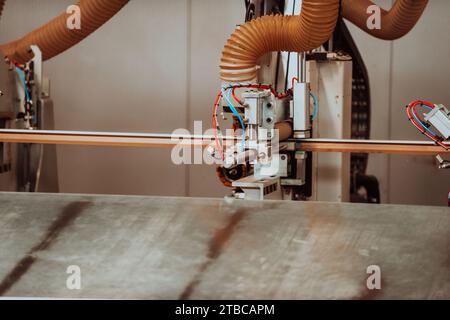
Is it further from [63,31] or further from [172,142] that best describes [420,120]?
[63,31]

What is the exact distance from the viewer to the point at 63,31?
3.67 metres

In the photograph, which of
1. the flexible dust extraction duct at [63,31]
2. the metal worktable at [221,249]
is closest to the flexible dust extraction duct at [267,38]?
the flexible dust extraction duct at [63,31]

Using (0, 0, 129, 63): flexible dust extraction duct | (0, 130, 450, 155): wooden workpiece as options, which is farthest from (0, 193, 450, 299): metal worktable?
(0, 0, 129, 63): flexible dust extraction duct

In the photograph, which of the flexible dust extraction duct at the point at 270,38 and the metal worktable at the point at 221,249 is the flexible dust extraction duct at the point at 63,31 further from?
the metal worktable at the point at 221,249

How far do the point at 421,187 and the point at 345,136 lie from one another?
1.80m

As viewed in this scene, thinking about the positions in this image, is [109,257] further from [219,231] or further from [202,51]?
[202,51]

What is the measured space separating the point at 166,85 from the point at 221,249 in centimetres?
380

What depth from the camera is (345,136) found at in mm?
3191

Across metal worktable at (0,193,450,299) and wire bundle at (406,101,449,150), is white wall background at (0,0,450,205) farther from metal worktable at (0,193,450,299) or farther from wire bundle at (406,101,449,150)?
metal worktable at (0,193,450,299)

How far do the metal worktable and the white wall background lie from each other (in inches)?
134

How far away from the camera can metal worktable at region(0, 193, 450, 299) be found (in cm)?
109

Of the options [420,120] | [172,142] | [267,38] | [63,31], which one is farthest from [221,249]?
[63,31]

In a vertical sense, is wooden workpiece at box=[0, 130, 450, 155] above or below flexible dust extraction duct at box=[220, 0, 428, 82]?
below

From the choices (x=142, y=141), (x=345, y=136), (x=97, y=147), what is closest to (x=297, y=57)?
(x=345, y=136)
